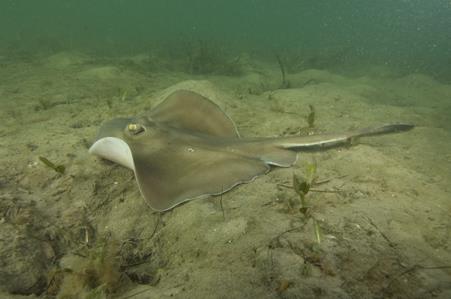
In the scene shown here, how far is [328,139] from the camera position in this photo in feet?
12.1

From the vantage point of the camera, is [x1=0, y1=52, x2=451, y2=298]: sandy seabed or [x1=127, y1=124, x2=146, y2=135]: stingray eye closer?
[x1=0, y1=52, x2=451, y2=298]: sandy seabed

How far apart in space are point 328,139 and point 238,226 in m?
1.70

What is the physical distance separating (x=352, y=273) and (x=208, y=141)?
206cm

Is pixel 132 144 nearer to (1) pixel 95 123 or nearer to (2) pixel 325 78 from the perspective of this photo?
(1) pixel 95 123

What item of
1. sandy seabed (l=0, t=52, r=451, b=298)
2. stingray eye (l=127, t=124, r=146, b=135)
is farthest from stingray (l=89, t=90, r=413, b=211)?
sandy seabed (l=0, t=52, r=451, b=298)

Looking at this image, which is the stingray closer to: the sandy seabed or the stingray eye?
the stingray eye

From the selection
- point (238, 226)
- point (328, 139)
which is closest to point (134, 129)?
point (238, 226)

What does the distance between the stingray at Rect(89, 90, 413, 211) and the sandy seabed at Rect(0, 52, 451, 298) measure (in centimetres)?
16

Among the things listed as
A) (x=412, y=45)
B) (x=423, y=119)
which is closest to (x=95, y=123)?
(x=423, y=119)

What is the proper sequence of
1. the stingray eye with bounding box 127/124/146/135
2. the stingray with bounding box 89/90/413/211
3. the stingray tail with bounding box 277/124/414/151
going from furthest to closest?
the stingray tail with bounding box 277/124/414/151, the stingray eye with bounding box 127/124/146/135, the stingray with bounding box 89/90/413/211

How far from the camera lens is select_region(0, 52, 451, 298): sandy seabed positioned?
6.80ft

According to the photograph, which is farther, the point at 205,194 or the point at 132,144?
the point at 132,144

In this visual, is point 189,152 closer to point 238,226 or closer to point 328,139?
point 238,226

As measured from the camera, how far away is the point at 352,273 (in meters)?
2.04
